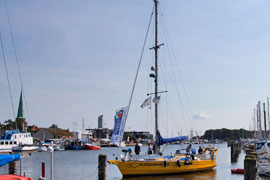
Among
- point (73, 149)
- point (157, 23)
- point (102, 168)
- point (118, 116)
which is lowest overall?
point (73, 149)

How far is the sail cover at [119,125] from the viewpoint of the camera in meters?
28.9

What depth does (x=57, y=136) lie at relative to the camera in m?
164

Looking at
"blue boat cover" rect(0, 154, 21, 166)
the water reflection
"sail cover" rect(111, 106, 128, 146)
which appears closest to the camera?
"blue boat cover" rect(0, 154, 21, 166)

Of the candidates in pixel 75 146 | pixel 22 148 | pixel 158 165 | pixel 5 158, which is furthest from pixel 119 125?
pixel 75 146

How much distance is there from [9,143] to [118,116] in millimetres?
60756

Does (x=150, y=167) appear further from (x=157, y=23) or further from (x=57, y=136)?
(x=57, y=136)

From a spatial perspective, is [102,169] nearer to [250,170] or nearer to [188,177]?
[250,170]

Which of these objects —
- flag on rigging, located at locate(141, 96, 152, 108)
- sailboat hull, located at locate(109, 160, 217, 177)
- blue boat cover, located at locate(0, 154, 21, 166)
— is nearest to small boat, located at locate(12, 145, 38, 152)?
flag on rigging, located at locate(141, 96, 152, 108)

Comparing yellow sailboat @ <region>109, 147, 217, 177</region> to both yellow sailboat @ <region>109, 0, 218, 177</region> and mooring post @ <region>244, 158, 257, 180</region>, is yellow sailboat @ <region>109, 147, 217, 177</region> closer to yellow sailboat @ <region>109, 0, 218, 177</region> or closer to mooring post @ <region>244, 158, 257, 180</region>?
yellow sailboat @ <region>109, 0, 218, 177</region>

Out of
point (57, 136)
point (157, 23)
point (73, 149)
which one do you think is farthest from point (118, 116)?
point (57, 136)

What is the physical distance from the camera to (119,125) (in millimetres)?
28984

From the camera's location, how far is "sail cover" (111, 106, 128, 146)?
28.9 meters

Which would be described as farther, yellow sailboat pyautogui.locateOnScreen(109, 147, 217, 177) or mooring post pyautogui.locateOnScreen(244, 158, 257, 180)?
yellow sailboat pyautogui.locateOnScreen(109, 147, 217, 177)

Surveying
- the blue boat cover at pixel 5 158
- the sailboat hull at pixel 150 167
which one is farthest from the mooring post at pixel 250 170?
the sailboat hull at pixel 150 167
